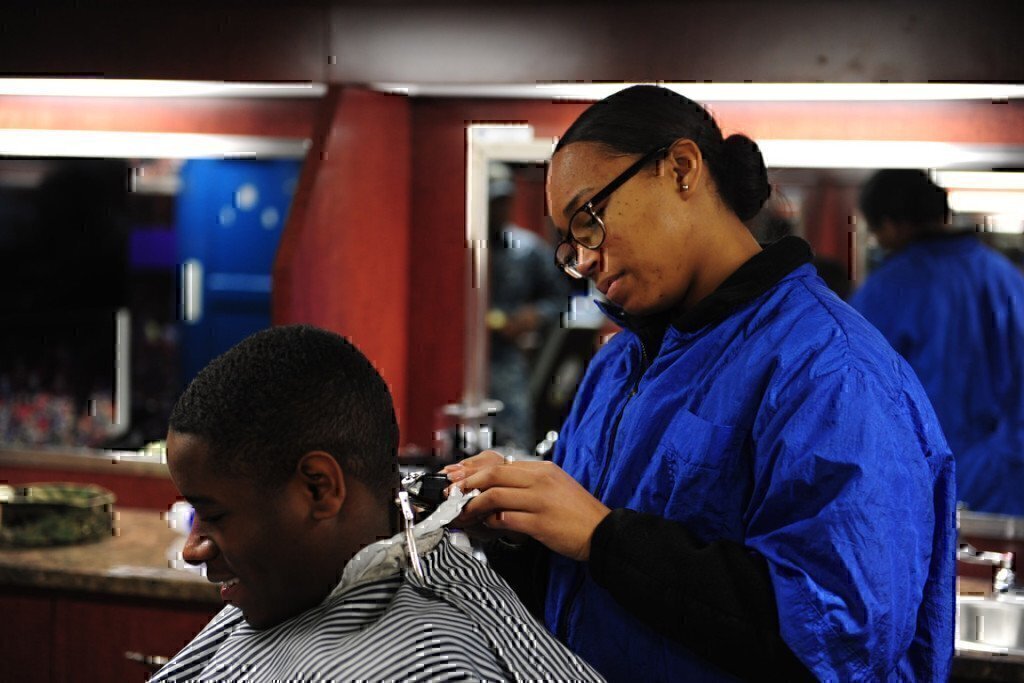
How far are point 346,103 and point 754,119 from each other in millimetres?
1257

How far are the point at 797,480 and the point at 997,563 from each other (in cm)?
184

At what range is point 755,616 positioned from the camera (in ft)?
4.51

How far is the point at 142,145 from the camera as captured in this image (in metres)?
3.98

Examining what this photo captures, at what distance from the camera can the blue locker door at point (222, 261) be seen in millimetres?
4895

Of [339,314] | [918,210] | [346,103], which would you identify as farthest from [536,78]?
[918,210]

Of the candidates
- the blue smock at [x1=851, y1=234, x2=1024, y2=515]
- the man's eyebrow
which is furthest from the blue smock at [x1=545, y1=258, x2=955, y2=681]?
the blue smock at [x1=851, y1=234, x2=1024, y2=515]

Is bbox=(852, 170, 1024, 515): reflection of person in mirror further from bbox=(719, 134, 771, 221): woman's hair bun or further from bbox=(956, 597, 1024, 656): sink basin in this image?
bbox=(719, 134, 771, 221): woman's hair bun

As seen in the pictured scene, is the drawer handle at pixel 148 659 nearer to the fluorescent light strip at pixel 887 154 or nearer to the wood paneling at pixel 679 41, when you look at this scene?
the wood paneling at pixel 679 41

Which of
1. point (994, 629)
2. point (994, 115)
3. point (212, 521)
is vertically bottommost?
point (994, 629)

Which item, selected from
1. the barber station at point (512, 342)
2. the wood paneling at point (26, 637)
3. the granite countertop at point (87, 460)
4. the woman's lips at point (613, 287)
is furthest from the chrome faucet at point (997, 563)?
the granite countertop at point (87, 460)

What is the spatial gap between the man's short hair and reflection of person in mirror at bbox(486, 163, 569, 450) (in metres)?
2.37

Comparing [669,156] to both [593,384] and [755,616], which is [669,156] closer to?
[593,384]

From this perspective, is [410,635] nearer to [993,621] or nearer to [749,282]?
[749,282]

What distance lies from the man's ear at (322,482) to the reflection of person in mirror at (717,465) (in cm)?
20
